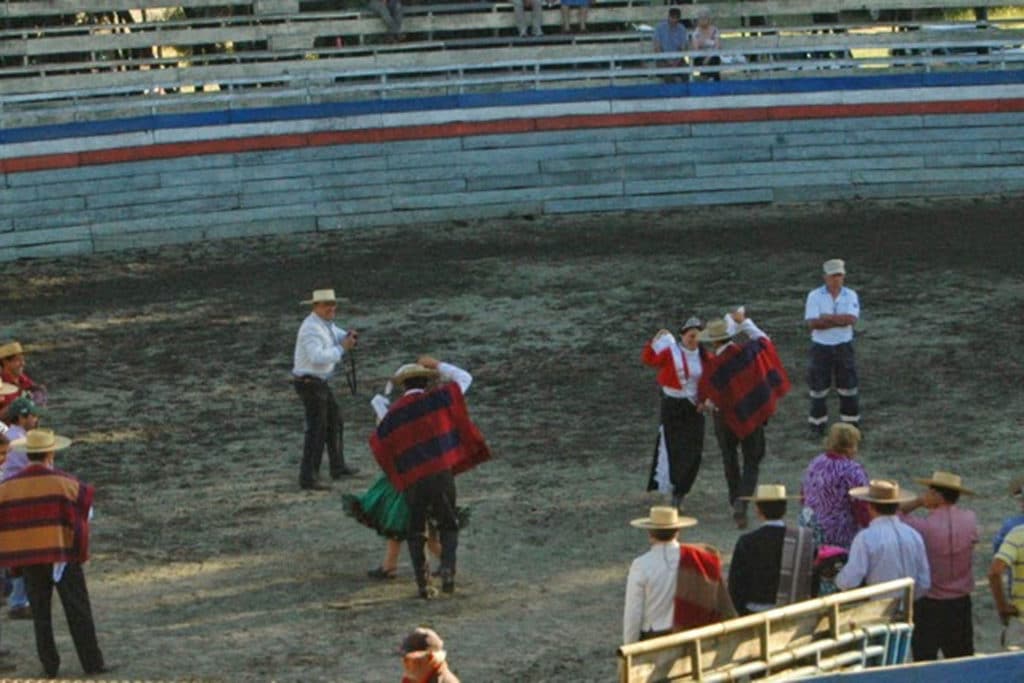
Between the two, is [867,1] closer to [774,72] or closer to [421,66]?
[774,72]

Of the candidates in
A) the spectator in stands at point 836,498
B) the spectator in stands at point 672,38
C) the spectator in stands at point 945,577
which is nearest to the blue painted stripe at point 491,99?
the spectator in stands at point 672,38

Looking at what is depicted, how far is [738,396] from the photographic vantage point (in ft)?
52.7

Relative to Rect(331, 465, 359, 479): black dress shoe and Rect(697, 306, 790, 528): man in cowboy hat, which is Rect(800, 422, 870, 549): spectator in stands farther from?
Rect(331, 465, 359, 479): black dress shoe

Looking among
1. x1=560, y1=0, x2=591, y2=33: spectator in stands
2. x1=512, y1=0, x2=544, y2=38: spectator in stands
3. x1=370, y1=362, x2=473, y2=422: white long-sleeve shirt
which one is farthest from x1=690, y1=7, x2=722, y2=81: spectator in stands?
x1=370, y1=362, x2=473, y2=422: white long-sleeve shirt

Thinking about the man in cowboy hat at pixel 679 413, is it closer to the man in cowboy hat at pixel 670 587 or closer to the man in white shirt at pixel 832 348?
the man in white shirt at pixel 832 348

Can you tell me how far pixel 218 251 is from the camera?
26188 millimetres

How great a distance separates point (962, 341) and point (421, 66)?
33.5 feet

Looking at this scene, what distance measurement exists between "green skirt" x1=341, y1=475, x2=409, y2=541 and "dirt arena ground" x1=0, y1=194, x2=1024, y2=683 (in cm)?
40

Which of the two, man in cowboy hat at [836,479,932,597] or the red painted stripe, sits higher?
the red painted stripe

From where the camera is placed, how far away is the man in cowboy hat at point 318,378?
56.0ft

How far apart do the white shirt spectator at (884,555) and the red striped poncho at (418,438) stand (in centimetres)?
351

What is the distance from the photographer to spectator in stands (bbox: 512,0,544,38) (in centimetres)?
3120

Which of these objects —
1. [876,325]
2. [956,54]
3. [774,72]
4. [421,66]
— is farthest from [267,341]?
[956,54]

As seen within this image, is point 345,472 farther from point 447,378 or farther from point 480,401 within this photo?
point 447,378
